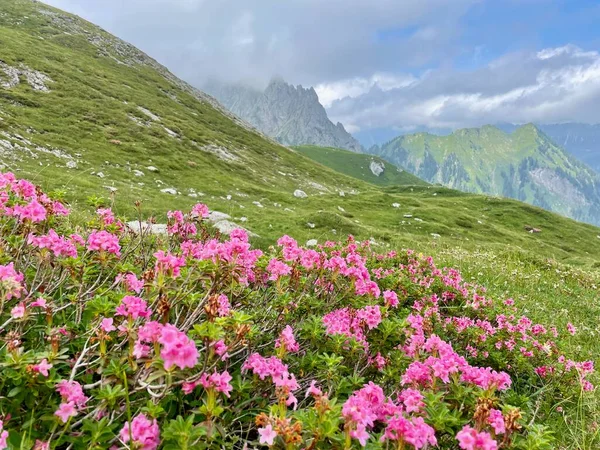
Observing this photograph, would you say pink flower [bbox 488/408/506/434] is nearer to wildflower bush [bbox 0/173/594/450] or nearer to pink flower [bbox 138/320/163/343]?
wildflower bush [bbox 0/173/594/450]

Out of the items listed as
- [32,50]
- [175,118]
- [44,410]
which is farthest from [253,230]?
[32,50]

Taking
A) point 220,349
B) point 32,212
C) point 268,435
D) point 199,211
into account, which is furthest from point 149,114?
point 268,435

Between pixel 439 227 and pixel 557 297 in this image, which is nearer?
pixel 557 297

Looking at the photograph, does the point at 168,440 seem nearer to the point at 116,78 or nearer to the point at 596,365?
the point at 596,365

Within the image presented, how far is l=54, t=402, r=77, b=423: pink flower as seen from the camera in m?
2.12

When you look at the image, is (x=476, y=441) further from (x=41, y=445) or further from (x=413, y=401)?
(x=41, y=445)

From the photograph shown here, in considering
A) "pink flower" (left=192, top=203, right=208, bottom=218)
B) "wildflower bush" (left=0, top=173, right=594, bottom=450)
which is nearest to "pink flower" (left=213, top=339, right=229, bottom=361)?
"wildflower bush" (left=0, top=173, right=594, bottom=450)

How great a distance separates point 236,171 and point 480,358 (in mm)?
54439

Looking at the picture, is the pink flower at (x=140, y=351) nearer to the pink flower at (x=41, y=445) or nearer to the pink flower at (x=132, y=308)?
the pink flower at (x=132, y=308)

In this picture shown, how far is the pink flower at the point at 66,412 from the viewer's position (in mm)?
2117

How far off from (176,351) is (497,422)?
1.96 meters

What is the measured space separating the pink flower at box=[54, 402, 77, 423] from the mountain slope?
887 centimetres

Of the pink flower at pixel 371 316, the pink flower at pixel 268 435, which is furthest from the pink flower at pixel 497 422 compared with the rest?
the pink flower at pixel 371 316

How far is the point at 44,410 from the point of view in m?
2.37
